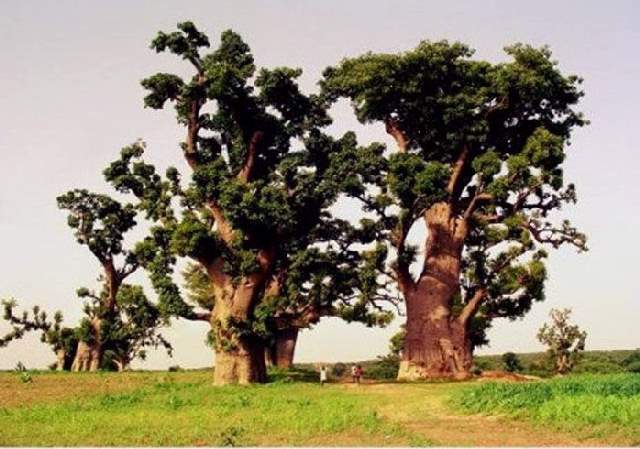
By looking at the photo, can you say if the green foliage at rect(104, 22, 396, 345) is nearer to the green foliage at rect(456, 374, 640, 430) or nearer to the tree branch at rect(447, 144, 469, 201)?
the tree branch at rect(447, 144, 469, 201)

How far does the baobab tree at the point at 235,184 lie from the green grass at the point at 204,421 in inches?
234

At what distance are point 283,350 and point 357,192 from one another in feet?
55.9

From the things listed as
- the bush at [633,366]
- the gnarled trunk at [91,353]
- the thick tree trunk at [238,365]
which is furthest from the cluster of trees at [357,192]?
the bush at [633,366]

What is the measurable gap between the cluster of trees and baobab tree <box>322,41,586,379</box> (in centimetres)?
8

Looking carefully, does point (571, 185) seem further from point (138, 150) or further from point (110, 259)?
point (110, 259)

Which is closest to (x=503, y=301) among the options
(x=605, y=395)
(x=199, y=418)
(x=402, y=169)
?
(x=402, y=169)

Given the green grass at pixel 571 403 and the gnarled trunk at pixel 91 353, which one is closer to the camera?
the green grass at pixel 571 403

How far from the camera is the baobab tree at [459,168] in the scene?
38.7 meters

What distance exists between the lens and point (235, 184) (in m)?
34.8

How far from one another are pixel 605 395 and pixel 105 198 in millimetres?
34252

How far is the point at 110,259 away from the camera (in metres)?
49.4

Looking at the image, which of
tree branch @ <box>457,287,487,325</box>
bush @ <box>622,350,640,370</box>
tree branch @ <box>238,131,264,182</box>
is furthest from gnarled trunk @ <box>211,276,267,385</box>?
bush @ <box>622,350,640,370</box>

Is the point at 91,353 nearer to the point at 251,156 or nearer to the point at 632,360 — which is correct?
the point at 251,156

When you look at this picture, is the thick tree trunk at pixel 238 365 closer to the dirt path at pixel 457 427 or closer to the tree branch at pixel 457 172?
the dirt path at pixel 457 427
